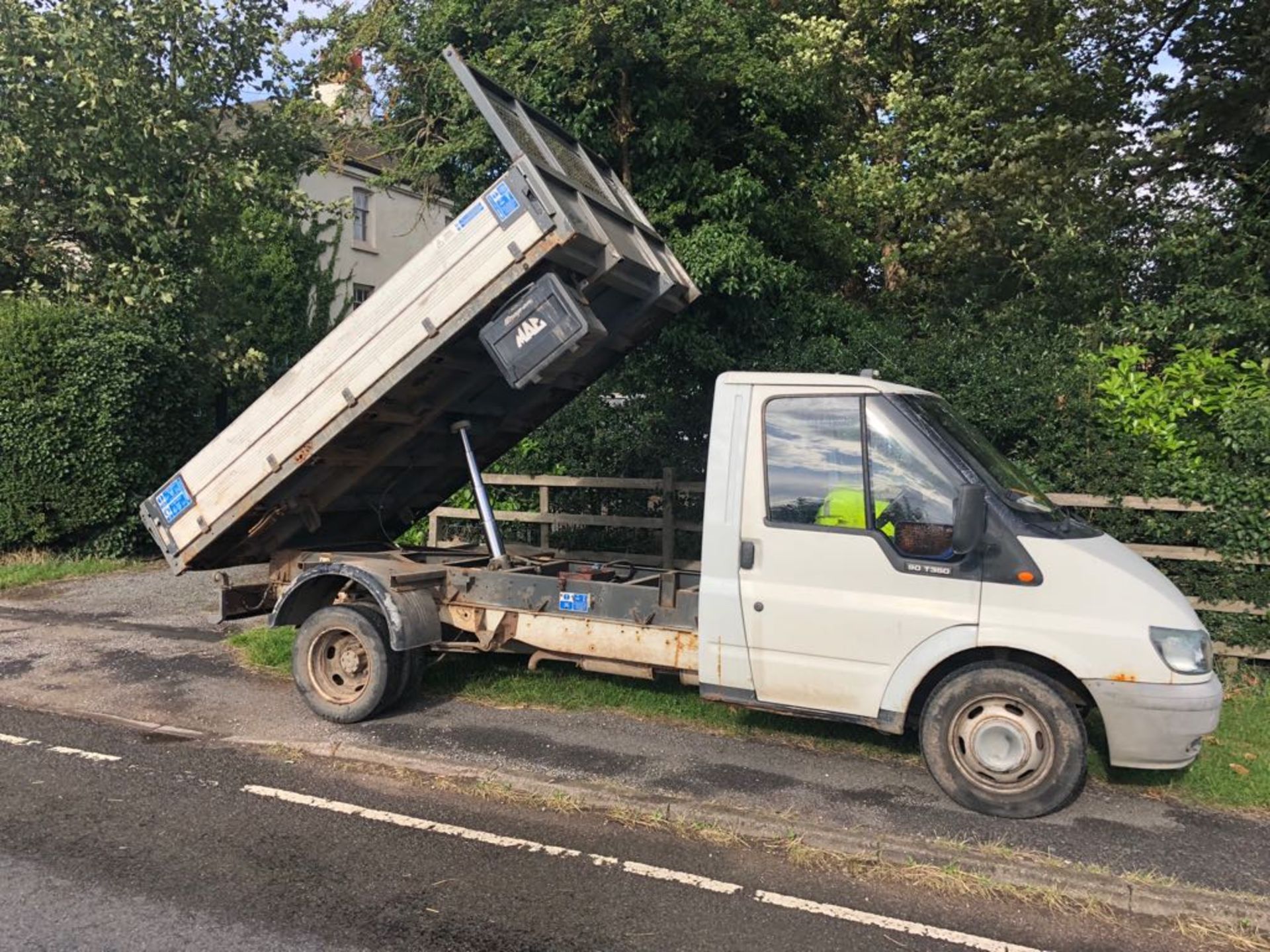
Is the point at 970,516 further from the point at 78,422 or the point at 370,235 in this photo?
the point at 370,235

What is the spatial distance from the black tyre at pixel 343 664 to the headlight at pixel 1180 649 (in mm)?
4380

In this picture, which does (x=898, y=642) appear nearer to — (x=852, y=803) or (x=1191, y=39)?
(x=852, y=803)

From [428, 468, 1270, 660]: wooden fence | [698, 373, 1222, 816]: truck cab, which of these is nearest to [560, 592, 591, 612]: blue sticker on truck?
[698, 373, 1222, 816]: truck cab

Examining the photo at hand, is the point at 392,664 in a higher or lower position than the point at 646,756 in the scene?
higher

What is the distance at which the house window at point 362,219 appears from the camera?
86.8ft

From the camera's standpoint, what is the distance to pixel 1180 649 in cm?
440

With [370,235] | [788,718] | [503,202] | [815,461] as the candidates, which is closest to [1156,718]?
[815,461]

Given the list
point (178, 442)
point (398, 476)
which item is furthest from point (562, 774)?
point (178, 442)

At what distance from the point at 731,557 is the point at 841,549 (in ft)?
1.95

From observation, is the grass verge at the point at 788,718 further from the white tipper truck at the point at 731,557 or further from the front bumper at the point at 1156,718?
the front bumper at the point at 1156,718

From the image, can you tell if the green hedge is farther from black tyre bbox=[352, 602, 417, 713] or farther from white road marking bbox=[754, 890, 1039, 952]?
white road marking bbox=[754, 890, 1039, 952]

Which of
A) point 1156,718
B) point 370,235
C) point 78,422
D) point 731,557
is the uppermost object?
point 370,235

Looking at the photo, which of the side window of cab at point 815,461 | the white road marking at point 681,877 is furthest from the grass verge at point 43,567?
the side window of cab at point 815,461

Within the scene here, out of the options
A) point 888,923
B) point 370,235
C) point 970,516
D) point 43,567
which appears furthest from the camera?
point 370,235
